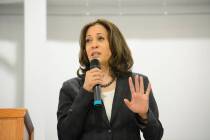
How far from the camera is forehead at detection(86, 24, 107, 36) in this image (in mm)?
1924

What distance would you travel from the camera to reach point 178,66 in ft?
12.7

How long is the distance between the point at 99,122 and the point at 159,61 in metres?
2.26

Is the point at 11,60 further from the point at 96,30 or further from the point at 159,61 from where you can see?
the point at 96,30

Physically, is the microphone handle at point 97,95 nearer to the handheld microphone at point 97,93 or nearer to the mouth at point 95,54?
the handheld microphone at point 97,93

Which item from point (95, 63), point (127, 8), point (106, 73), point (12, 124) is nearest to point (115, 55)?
point (106, 73)

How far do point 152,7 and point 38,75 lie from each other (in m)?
1.39

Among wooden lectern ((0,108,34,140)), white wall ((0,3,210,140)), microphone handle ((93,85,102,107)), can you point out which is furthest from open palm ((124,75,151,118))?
white wall ((0,3,210,140))

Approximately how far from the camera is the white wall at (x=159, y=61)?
380cm

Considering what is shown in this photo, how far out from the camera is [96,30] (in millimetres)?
1934

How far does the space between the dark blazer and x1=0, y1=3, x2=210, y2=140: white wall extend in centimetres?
202

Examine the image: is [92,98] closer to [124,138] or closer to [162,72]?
[124,138]

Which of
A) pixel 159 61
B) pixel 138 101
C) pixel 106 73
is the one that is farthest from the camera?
pixel 159 61

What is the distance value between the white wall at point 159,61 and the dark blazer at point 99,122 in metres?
2.02

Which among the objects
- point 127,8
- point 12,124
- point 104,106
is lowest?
point 12,124
